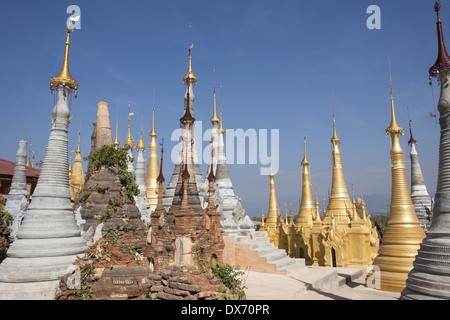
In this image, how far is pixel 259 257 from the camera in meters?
16.6

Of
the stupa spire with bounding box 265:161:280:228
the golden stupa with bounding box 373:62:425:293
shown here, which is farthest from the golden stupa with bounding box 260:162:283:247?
the golden stupa with bounding box 373:62:425:293

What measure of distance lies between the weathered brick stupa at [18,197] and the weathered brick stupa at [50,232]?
5304mm

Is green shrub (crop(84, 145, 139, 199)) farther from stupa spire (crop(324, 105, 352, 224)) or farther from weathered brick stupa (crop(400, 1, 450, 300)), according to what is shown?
stupa spire (crop(324, 105, 352, 224))

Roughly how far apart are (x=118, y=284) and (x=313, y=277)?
28.9ft

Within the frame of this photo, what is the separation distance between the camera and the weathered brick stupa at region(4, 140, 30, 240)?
52.8 ft

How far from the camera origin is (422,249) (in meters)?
8.51

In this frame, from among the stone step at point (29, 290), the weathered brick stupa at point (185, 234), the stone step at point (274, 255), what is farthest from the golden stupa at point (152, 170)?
the stone step at point (29, 290)

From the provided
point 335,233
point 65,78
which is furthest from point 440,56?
point 335,233

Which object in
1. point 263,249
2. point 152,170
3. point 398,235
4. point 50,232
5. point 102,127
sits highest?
point 102,127

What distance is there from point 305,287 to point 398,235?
5158mm

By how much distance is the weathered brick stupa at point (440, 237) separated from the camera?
7750 millimetres

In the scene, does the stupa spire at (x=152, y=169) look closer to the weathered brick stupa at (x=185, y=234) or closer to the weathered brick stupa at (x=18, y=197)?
the weathered brick stupa at (x=18, y=197)

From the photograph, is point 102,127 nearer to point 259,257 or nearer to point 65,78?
point 65,78
